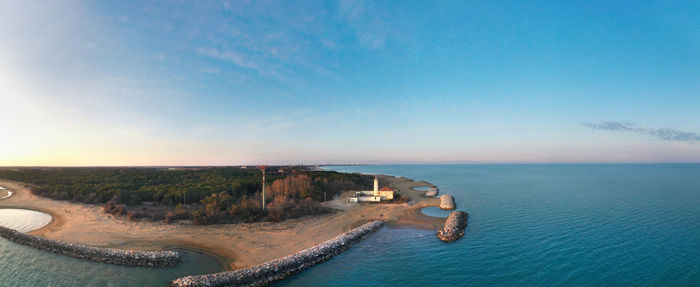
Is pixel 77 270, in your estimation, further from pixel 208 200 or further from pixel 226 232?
pixel 208 200

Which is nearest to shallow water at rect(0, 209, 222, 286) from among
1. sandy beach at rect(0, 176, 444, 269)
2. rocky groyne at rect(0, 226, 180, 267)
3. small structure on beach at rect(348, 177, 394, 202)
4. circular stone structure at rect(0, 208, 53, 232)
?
rocky groyne at rect(0, 226, 180, 267)

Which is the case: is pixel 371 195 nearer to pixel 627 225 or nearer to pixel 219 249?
pixel 219 249

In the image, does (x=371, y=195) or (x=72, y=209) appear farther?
(x=371, y=195)

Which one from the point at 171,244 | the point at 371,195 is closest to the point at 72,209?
the point at 171,244

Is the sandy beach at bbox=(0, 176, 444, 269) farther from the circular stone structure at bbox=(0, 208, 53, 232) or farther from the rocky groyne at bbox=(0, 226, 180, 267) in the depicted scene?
the rocky groyne at bbox=(0, 226, 180, 267)

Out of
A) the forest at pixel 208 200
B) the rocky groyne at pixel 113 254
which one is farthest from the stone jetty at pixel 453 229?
the rocky groyne at pixel 113 254

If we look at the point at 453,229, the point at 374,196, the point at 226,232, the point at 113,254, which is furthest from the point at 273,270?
the point at 374,196

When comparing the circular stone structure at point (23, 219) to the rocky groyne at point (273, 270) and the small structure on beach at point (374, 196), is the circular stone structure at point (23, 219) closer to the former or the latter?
the rocky groyne at point (273, 270)
